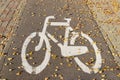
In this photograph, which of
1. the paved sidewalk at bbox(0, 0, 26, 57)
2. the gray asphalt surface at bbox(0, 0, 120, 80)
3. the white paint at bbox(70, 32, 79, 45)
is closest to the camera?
the gray asphalt surface at bbox(0, 0, 120, 80)

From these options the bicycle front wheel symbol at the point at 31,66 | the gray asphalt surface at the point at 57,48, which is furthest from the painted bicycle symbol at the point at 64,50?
the gray asphalt surface at the point at 57,48

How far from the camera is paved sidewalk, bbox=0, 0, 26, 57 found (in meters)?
9.70

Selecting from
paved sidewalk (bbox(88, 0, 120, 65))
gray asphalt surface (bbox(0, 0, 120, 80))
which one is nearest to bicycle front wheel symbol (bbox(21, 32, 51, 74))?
gray asphalt surface (bbox(0, 0, 120, 80))

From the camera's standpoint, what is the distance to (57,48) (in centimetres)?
886

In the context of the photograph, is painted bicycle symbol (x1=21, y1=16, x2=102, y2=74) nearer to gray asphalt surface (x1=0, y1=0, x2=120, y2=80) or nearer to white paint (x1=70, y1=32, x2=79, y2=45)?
white paint (x1=70, y1=32, x2=79, y2=45)

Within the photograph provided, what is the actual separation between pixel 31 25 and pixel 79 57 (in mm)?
3093

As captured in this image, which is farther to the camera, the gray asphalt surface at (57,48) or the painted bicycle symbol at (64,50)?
the painted bicycle symbol at (64,50)

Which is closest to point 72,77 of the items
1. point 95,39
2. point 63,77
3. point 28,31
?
point 63,77

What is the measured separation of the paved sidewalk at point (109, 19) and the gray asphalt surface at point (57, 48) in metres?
0.23

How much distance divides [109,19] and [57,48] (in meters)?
3.52

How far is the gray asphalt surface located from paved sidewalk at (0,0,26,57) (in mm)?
276

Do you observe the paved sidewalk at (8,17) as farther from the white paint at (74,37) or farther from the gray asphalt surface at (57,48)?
the white paint at (74,37)

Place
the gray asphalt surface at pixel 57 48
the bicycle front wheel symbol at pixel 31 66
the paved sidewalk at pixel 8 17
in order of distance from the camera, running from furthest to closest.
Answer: the paved sidewalk at pixel 8 17, the bicycle front wheel symbol at pixel 31 66, the gray asphalt surface at pixel 57 48

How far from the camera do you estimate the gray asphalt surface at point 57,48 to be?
7.57 meters
